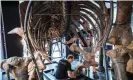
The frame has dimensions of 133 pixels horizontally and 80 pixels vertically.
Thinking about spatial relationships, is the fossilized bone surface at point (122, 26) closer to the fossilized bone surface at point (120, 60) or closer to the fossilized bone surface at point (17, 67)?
the fossilized bone surface at point (120, 60)

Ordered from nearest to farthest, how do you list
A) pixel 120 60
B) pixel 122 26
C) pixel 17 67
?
1. pixel 120 60
2. pixel 17 67
3. pixel 122 26

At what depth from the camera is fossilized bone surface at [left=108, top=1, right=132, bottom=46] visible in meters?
1.67

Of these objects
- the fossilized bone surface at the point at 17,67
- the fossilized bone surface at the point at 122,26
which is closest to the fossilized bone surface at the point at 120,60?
the fossilized bone surface at the point at 122,26

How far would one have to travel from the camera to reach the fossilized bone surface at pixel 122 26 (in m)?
1.67

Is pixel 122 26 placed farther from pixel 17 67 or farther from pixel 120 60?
pixel 17 67

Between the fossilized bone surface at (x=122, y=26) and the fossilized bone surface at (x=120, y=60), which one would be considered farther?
the fossilized bone surface at (x=122, y=26)

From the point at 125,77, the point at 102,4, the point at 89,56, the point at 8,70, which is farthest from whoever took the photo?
the point at 89,56

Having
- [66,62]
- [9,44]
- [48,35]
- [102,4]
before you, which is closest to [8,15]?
[9,44]

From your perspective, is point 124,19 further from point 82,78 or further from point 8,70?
point 82,78

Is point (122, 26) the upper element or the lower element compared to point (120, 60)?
upper

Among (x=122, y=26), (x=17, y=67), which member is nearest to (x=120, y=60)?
(x=122, y=26)

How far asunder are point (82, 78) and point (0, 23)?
2371mm

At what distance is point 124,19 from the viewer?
1.73m

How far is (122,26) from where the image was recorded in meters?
1.74
